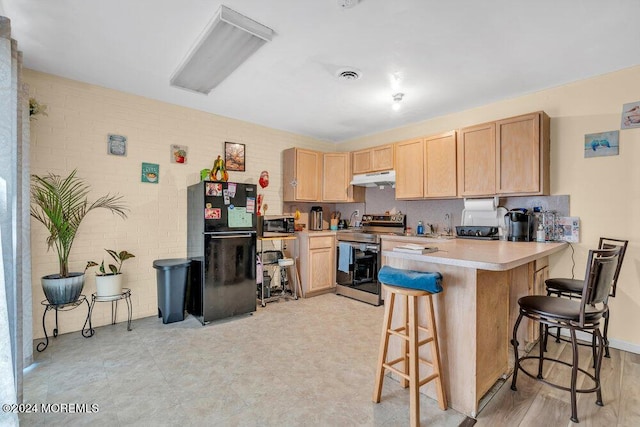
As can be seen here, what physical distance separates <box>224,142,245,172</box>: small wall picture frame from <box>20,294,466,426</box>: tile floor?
85.9 inches

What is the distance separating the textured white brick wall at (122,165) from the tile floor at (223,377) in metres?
0.59

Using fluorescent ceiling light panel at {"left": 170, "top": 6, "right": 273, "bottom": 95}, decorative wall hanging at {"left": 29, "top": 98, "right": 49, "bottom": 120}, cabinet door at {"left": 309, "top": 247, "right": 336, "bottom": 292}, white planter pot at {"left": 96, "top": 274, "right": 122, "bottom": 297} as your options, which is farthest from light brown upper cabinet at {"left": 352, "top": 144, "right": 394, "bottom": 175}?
decorative wall hanging at {"left": 29, "top": 98, "right": 49, "bottom": 120}

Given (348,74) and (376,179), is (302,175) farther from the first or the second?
(348,74)

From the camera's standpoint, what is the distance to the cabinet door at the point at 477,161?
11.0ft

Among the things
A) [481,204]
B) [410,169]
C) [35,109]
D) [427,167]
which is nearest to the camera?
[35,109]

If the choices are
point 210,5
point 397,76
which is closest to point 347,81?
point 397,76

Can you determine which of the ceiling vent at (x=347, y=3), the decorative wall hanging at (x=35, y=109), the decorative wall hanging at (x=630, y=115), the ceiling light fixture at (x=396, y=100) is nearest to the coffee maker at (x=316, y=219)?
the ceiling light fixture at (x=396, y=100)

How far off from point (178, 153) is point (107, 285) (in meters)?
1.75

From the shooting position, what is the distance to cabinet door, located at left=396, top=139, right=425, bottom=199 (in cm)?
405

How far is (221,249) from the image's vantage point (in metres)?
3.41

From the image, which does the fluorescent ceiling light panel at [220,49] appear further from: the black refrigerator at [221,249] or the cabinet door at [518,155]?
the cabinet door at [518,155]

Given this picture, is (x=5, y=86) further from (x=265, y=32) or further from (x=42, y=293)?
(x=42, y=293)

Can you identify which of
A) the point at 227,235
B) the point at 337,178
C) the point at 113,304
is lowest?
the point at 113,304

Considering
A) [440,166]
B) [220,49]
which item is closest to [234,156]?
[220,49]
